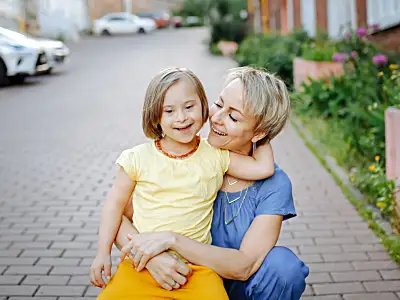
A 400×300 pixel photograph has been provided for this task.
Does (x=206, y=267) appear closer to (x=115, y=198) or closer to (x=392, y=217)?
(x=115, y=198)

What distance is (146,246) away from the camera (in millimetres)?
2471

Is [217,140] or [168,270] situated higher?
[217,140]

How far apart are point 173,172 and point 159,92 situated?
0.31 meters

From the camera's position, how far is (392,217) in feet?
16.3

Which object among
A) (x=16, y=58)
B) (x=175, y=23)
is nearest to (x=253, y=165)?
(x=16, y=58)

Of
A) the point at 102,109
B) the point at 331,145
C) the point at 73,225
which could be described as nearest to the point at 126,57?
the point at 102,109

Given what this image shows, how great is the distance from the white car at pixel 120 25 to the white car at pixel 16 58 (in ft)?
80.1

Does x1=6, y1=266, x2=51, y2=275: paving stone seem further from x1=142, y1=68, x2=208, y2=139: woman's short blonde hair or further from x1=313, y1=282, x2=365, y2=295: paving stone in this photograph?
x1=142, y1=68, x2=208, y2=139: woman's short blonde hair

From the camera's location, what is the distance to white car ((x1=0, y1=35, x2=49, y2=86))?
15500mm

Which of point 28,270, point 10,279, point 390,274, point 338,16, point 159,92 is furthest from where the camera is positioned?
point 338,16

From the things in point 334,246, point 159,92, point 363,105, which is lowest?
point 334,246

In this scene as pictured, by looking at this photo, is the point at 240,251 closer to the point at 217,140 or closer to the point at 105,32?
the point at 217,140

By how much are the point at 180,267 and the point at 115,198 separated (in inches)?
16.5

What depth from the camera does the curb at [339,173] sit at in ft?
16.8
